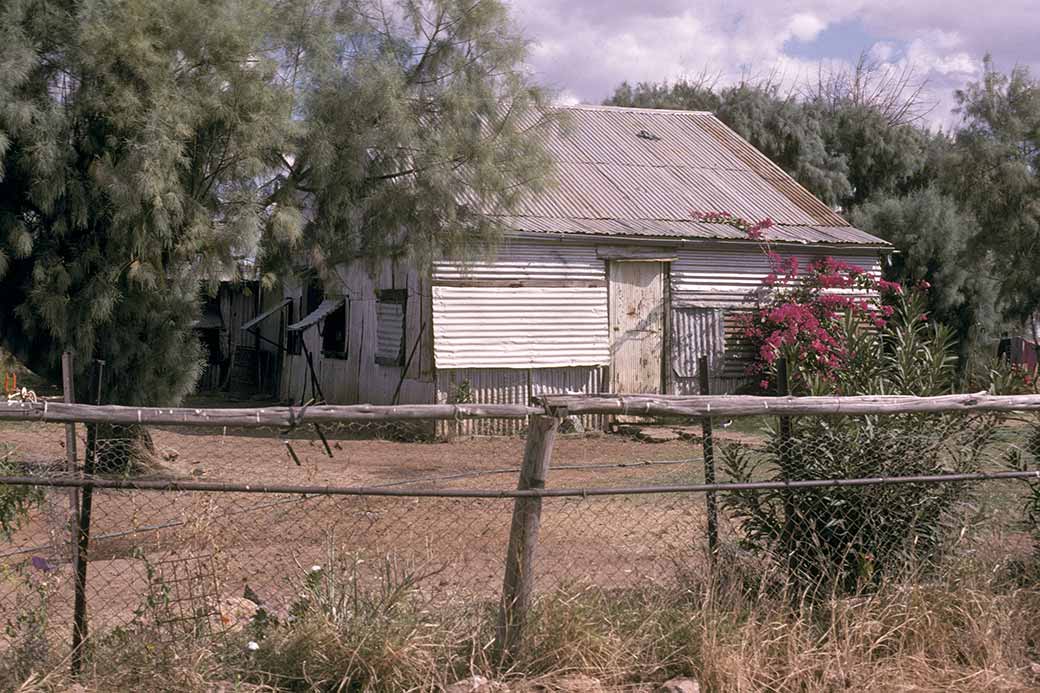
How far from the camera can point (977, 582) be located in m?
5.12

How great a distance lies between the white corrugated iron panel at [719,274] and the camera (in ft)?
56.8

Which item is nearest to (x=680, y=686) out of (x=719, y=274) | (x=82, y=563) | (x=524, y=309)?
(x=82, y=563)

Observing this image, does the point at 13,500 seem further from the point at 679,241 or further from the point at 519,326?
the point at 679,241

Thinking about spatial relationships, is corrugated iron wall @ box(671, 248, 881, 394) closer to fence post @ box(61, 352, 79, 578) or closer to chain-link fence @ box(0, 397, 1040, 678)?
chain-link fence @ box(0, 397, 1040, 678)

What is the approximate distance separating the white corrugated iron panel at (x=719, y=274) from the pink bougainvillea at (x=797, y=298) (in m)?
0.18

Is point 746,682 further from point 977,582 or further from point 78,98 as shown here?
point 78,98

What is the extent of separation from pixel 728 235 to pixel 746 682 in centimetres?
1342

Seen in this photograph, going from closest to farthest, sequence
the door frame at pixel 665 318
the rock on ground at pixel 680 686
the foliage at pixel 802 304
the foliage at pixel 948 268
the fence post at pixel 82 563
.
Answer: the fence post at pixel 82 563
the rock on ground at pixel 680 686
the foliage at pixel 802 304
the door frame at pixel 665 318
the foliage at pixel 948 268

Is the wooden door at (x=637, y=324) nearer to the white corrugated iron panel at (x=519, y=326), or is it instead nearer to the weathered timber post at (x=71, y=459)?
the white corrugated iron panel at (x=519, y=326)

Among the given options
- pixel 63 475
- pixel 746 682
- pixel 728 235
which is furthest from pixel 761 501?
pixel 728 235

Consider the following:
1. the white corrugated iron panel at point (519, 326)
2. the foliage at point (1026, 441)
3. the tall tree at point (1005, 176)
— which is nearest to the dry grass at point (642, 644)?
the foliage at point (1026, 441)

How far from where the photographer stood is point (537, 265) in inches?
637

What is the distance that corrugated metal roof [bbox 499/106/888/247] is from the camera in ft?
56.5

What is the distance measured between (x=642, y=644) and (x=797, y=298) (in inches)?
534
